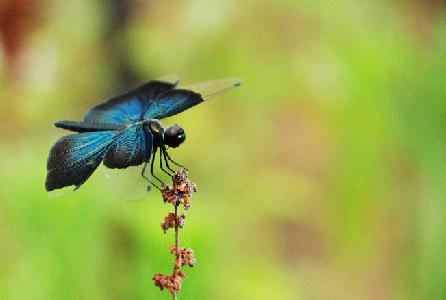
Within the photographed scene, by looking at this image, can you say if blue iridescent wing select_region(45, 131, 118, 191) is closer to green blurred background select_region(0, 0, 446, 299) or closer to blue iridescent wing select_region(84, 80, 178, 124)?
blue iridescent wing select_region(84, 80, 178, 124)

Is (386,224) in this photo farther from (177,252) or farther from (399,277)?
(177,252)

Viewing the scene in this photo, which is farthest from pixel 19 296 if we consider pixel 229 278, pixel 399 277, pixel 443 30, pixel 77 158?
pixel 443 30

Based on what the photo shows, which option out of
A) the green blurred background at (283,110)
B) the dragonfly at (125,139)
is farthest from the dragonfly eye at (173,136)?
the green blurred background at (283,110)

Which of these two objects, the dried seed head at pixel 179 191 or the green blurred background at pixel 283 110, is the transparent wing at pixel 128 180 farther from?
the green blurred background at pixel 283 110

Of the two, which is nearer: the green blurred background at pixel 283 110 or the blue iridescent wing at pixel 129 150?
the blue iridescent wing at pixel 129 150

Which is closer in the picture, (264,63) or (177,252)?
(177,252)
